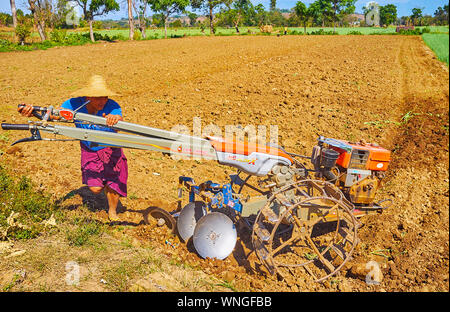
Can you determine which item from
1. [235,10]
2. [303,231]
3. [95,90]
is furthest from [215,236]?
[235,10]

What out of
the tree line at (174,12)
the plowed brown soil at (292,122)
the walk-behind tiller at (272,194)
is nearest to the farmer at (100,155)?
the plowed brown soil at (292,122)

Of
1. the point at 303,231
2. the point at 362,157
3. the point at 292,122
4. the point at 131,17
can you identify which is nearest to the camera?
the point at 303,231

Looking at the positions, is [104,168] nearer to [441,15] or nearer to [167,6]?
[441,15]

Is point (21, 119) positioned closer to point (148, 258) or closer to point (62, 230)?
point (62, 230)

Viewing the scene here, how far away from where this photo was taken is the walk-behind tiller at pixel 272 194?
10.2 feet

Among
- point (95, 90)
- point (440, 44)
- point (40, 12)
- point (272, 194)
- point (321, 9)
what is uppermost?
point (321, 9)

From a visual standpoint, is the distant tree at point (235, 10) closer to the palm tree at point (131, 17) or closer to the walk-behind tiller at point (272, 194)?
the palm tree at point (131, 17)

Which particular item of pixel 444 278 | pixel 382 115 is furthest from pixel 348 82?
pixel 444 278

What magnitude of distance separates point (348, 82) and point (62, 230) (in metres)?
8.66

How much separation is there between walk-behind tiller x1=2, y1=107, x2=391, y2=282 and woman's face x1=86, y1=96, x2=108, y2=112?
2.16 feet

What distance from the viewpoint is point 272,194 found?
3.62m

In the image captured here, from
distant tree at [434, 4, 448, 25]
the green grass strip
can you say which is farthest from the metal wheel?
distant tree at [434, 4, 448, 25]

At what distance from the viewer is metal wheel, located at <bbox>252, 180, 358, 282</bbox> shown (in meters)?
3.30

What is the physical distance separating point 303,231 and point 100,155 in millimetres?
2495
